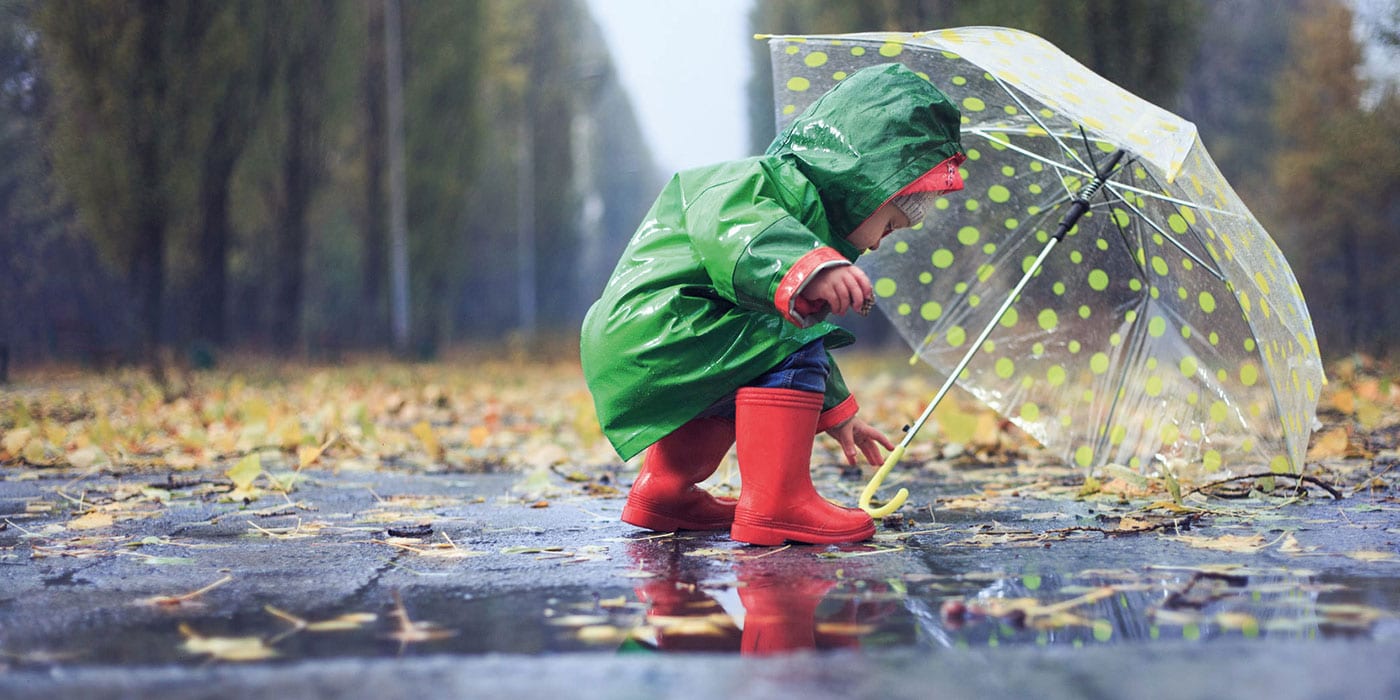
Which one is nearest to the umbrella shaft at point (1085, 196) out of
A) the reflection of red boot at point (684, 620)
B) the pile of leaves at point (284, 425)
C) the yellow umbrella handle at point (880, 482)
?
the yellow umbrella handle at point (880, 482)

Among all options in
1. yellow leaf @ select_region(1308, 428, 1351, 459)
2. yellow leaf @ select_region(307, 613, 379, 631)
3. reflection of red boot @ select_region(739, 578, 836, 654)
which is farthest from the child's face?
yellow leaf @ select_region(1308, 428, 1351, 459)

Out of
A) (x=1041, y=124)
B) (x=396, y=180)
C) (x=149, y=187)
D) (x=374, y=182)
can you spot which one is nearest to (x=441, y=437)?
(x=1041, y=124)

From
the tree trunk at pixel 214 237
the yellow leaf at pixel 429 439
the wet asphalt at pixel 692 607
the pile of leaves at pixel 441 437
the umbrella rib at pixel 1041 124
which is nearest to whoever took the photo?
the wet asphalt at pixel 692 607

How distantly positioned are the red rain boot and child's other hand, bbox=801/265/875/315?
35 cm

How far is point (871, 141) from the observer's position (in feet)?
8.54

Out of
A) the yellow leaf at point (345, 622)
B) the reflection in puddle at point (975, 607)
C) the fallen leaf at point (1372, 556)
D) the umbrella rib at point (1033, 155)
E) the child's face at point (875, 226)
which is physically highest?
the umbrella rib at point (1033, 155)

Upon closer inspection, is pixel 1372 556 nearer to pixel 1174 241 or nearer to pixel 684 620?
pixel 1174 241

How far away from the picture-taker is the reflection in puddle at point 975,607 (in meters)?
1.75

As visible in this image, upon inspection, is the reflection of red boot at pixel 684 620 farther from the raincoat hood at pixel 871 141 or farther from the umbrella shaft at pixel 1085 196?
the umbrella shaft at pixel 1085 196

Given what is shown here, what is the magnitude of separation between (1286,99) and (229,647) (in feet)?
62.1

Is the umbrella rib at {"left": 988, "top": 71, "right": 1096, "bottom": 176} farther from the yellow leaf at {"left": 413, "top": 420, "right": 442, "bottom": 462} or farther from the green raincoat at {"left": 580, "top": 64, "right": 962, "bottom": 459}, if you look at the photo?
the yellow leaf at {"left": 413, "top": 420, "right": 442, "bottom": 462}

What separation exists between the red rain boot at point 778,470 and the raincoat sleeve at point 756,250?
9.8 inches

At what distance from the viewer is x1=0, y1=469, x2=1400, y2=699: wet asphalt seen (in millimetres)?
1520

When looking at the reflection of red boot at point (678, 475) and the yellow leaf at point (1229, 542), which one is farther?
the reflection of red boot at point (678, 475)
